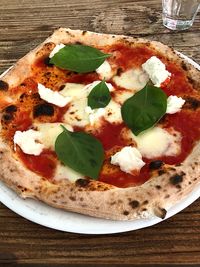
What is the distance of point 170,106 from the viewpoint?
4.50 feet

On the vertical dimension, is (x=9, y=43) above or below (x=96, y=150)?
below

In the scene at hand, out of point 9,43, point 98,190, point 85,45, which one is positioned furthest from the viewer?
point 9,43

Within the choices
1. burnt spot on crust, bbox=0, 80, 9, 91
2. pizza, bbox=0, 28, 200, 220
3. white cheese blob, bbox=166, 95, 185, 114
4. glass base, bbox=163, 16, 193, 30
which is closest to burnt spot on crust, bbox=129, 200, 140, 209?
pizza, bbox=0, 28, 200, 220

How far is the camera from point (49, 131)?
1.35m

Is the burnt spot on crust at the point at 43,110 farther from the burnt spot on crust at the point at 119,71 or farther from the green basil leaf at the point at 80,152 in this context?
the burnt spot on crust at the point at 119,71

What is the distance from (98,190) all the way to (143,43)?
62 cm

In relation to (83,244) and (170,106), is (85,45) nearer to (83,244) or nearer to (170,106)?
(170,106)

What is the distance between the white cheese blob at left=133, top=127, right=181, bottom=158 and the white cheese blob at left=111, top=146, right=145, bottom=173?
0.04 metres

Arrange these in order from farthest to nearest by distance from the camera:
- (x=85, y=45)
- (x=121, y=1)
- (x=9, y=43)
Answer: (x=121, y=1) < (x=9, y=43) < (x=85, y=45)

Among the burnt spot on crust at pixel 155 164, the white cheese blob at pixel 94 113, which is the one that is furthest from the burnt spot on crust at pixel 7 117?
the burnt spot on crust at pixel 155 164

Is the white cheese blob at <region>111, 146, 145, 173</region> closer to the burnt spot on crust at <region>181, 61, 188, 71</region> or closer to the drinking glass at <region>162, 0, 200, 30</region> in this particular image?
the burnt spot on crust at <region>181, 61, 188, 71</region>

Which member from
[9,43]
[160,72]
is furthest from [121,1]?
[160,72]

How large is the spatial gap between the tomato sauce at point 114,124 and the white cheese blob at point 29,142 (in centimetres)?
1

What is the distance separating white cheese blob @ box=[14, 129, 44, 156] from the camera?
130 centimetres
